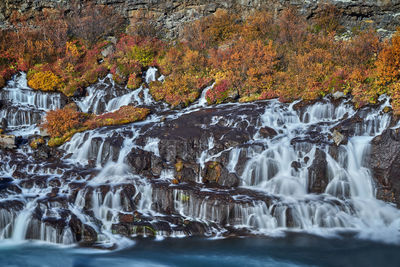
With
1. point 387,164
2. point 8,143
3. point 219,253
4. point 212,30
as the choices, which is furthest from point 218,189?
point 212,30

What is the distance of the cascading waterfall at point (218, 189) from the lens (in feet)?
42.7

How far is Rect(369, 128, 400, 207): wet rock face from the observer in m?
14.3

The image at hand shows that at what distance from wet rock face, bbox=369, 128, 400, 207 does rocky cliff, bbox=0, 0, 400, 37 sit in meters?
→ 17.8

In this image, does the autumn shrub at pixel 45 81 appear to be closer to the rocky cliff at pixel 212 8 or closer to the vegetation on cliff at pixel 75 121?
the vegetation on cliff at pixel 75 121

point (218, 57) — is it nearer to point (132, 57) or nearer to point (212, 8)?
point (132, 57)

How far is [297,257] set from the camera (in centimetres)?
1131

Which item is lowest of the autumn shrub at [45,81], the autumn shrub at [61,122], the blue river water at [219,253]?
the blue river water at [219,253]

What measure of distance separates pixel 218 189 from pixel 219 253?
381 cm

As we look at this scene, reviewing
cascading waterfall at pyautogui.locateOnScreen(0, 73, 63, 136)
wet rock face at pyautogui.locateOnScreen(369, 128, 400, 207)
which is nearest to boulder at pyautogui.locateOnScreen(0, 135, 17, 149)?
cascading waterfall at pyautogui.locateOnScreen(0, 73, 63, 136)

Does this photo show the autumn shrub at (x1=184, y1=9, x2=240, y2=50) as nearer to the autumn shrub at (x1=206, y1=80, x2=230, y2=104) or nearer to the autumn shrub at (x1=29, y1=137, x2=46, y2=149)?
the autumn shrub at (x1=206, y1=80, x2=230, y2=104)

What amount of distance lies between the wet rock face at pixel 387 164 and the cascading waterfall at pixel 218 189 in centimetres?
36

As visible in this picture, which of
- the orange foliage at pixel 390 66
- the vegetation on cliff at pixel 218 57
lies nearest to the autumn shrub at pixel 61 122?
the vegetation on cliff at pixel 218 57

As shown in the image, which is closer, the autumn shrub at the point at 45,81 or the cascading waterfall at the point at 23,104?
the cascading waterfall at the point at 23,104

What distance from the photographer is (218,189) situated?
15000 millimetres
